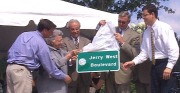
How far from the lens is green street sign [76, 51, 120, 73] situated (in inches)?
227

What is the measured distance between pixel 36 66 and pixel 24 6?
138 cm

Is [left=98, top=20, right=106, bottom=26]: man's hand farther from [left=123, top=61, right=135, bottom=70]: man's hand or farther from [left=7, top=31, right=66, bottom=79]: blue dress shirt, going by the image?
[left=7, top=31, right=66, bottom=79]: blue dress shirt

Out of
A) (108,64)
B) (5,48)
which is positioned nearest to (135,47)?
(108,64)

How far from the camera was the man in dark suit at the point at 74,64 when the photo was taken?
242 inches

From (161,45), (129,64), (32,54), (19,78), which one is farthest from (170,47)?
(19,78)

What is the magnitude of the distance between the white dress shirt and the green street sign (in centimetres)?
29

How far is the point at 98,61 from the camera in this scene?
5.83 m

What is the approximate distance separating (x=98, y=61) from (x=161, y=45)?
0.93 m

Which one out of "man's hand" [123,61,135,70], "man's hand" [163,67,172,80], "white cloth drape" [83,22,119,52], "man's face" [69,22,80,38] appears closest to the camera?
"man's hand" [163,67,172,80]

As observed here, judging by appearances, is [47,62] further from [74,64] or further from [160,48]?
[160,48]

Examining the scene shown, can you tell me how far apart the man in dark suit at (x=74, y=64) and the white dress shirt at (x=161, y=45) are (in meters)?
0.95

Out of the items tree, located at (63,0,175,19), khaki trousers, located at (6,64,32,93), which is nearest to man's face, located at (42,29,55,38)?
khaki trousers, located at (6,64,32,93)

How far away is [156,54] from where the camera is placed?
5457 millimetres

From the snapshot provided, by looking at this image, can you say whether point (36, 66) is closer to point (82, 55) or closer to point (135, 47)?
point (82, 55)
